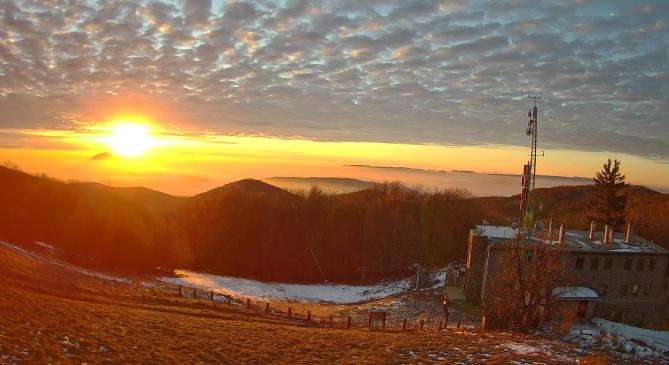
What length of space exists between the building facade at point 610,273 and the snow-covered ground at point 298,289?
8.81 meters

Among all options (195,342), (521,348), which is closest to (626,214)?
(521,348)

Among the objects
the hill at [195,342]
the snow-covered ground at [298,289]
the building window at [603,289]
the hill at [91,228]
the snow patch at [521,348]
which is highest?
the snow patch at [521,348]

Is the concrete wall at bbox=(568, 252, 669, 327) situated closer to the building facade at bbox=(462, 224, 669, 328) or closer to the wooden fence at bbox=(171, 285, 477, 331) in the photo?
the building facade at bbox=(462, 224, 669, 328)

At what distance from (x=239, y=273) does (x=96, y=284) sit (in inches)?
1665

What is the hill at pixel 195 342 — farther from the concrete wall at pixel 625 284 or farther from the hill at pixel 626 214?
the hill at pixel 626 214

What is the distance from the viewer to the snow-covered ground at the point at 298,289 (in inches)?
2146

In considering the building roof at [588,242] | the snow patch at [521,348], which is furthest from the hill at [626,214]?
the snow patch at [521,348]

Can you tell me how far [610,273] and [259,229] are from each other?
2291 inches

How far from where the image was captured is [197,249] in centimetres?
8369

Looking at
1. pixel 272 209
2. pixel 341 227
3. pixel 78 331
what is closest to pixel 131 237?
pixel 272 209

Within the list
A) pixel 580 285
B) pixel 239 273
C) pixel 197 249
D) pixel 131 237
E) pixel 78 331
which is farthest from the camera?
pixel 197 249

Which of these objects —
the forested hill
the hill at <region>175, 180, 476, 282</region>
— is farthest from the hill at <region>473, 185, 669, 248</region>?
the hill at <region>175, 180, 476, 282</region>

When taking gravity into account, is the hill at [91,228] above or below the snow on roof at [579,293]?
below

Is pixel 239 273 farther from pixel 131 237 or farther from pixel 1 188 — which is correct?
pixel 1 188
